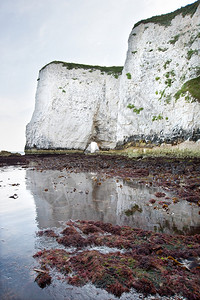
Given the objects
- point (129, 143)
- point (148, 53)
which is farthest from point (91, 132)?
point (148, 53)

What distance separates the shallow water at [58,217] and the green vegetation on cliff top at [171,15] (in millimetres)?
24522

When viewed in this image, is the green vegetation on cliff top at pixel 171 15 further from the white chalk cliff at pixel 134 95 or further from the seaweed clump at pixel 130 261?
the seaweed clump at pixel 130 261

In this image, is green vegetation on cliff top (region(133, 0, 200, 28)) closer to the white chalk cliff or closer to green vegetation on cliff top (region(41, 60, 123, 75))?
the white chalk cliff

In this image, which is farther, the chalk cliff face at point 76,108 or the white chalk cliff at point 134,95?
the chalk cliff face at point 76,108

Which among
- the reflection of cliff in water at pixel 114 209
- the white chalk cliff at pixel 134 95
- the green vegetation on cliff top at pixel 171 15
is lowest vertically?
the reflection of cliff in water at pixel 114 209

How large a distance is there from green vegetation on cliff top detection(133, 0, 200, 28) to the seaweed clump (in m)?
27.7

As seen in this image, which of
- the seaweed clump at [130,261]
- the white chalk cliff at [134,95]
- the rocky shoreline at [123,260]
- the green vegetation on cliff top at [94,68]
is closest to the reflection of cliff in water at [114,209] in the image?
the rocky shoreline at [123,260]

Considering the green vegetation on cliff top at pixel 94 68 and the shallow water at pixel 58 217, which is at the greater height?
the green vegetation on cliff top at pixel 94 68

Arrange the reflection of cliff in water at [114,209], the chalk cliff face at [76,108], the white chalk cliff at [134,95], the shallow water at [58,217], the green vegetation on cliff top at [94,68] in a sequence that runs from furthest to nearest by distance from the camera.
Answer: the green vegetation on cliff top at [94,68], the chalk cliff face at [76,108], the white chalk cliff at [134,95], the reflection of cliff in water at [114,209], the shallow water at [58,217]

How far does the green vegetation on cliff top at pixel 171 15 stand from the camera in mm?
23850

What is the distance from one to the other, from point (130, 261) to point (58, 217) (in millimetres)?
2644

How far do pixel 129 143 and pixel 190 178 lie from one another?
16.9 meters

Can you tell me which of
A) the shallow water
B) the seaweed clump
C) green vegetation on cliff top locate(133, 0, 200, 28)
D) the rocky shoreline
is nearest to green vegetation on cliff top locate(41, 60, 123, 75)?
green vegetation on cliff top locate(133, 0, 200, 28)

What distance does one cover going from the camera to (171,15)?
2614 centimetres
